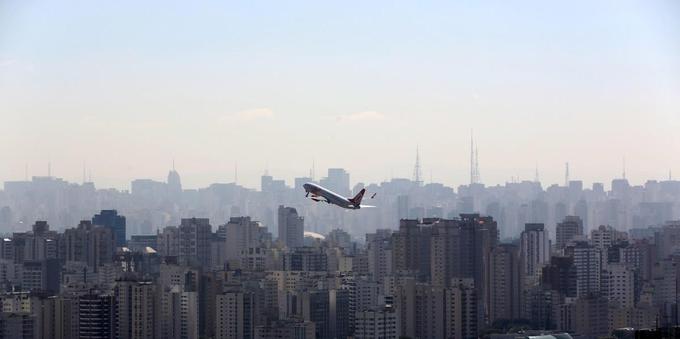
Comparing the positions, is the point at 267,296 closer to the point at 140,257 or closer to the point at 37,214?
the point at 140,257

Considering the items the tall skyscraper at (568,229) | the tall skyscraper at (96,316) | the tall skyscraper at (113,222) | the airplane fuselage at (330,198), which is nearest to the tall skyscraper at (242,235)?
the tall skyscraper at (113,222)

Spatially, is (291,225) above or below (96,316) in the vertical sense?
above

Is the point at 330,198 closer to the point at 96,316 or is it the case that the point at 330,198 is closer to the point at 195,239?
the point at 96,316

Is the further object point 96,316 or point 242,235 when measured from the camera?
point 242,235

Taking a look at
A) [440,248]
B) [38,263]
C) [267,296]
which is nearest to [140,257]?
[38,263]

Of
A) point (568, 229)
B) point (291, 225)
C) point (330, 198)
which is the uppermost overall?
point (291, 225)

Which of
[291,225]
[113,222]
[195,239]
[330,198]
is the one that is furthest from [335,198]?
[113,222]

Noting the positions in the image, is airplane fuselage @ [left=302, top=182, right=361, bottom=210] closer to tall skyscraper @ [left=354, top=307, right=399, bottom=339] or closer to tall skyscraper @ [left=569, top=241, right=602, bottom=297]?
tall skyscraper @ [left=354, top=307, right=399, bottom=339]

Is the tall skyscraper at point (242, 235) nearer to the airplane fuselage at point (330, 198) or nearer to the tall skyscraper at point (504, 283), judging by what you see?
the tall skyscraper at point (504, 283)
